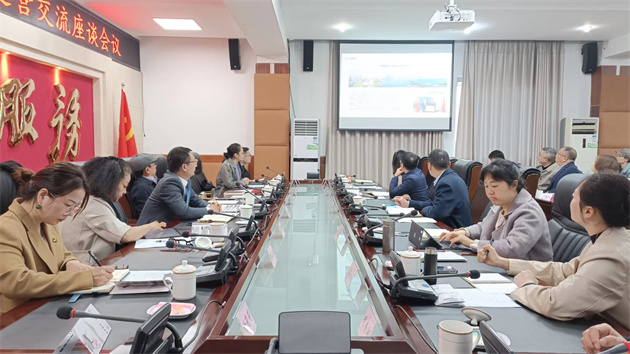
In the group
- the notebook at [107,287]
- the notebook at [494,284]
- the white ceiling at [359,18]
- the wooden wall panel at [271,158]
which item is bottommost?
the notebook at [494,284]

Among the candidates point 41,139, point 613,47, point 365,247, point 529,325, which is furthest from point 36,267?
point 613,47

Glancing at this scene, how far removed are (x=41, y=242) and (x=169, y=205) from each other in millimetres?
1322

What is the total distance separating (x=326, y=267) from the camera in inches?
78.8

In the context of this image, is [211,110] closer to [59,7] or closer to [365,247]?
[59,7]

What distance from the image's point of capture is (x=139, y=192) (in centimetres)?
347

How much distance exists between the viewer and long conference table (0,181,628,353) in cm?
103

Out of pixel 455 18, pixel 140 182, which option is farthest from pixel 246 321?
pixel 455 18

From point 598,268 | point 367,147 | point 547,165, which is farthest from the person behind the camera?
point 367,147

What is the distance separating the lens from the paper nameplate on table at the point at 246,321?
3.65ft

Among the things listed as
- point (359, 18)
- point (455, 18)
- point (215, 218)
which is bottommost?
point (215, 218)

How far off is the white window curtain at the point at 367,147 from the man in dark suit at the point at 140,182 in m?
4.18

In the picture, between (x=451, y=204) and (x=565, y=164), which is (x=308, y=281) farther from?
(x=565, y=164)

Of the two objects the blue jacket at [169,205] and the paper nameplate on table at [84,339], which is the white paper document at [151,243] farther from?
the paper nameplate on table at [84,339]

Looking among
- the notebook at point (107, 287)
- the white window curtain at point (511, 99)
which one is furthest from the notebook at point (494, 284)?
the white window curtain at point (511, 99)
